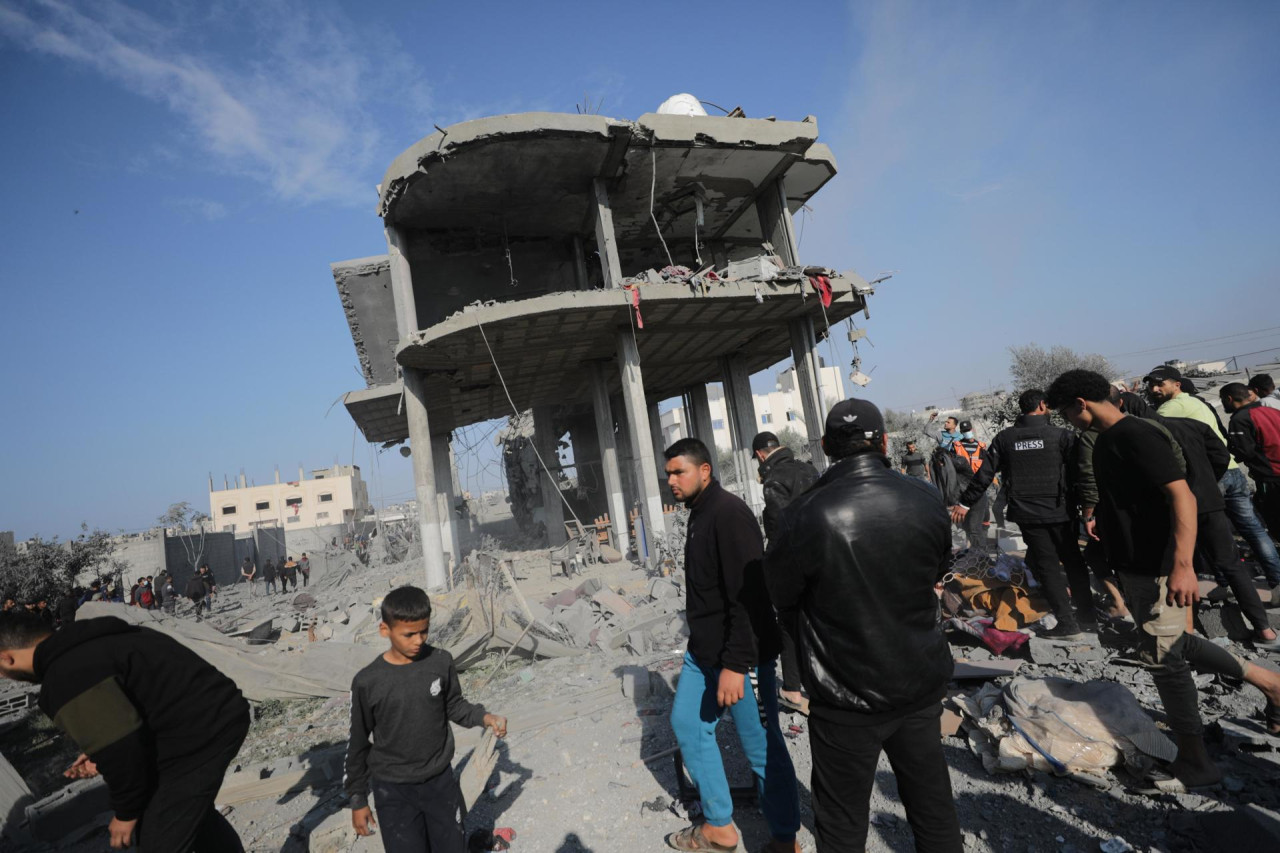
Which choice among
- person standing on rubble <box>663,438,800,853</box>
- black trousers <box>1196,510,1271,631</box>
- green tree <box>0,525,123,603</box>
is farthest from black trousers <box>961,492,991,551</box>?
green tree <box>0,525,123,603</box>

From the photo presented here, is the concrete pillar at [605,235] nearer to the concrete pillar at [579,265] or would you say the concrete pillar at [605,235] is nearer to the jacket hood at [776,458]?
the concrete pillar at [579,265]

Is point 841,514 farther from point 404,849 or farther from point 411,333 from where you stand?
point 411,333

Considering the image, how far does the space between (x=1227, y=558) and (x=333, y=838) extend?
18.5ft

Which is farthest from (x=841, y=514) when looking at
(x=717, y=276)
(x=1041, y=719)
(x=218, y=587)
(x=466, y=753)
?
(x=218, y=587)

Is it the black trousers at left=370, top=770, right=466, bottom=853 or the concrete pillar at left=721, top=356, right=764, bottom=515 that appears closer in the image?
the black trousers at left=370, top=770, right=466, bottom=853

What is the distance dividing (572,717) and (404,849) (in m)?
2.34

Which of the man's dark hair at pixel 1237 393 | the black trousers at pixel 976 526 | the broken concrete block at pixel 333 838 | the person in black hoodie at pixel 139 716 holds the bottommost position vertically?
the broken concrete block at pixel 333 838

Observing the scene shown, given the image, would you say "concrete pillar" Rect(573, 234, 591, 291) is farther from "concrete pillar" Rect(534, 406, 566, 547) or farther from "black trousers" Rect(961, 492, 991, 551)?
"black trousers" Rect(961, 492, 991, 551)

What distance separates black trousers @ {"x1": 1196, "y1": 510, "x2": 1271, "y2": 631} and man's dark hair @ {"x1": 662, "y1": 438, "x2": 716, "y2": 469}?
345 centimetres

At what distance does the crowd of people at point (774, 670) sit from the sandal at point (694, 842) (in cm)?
1

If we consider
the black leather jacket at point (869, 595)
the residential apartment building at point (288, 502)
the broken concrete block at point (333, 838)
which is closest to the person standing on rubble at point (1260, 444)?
the black leather jacket at point (869, 595)

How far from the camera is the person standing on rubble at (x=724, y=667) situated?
2338 millimetres

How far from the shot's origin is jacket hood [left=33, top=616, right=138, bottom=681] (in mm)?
2107

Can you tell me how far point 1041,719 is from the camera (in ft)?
9.12
